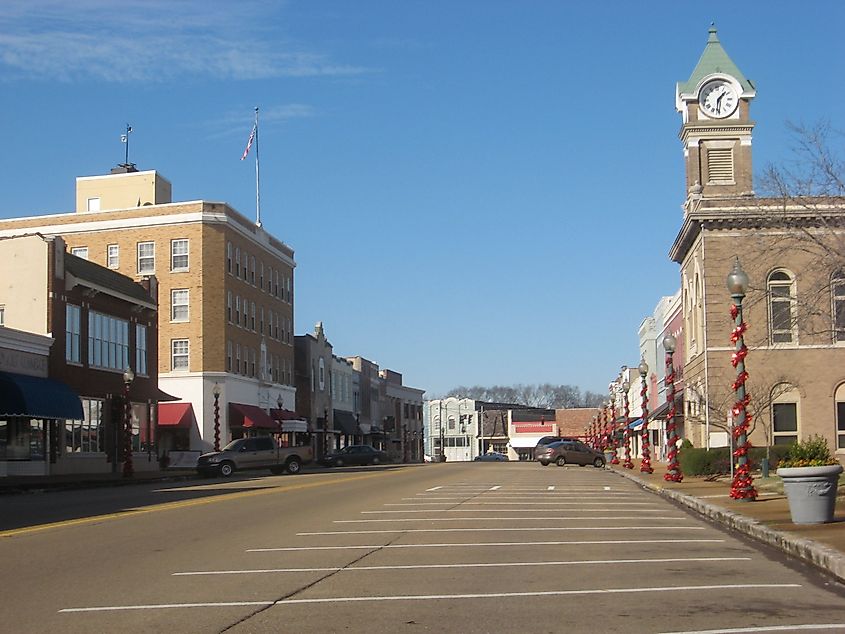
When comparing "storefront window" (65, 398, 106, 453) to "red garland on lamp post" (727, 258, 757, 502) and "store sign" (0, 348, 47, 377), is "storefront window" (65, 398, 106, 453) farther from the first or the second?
"red garland on lamp post" (727, 258, 757, 502)

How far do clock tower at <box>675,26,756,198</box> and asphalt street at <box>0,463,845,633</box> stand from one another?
34.7 m

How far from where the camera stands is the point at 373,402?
360ft

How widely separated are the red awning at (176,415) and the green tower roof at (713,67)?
109ft

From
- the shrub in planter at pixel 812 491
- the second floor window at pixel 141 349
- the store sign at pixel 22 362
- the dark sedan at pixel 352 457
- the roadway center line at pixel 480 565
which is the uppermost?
the second floor window at pixel 141 349

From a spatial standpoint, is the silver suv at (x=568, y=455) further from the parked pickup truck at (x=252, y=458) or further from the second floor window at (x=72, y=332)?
the second floor window at (x=72, y=332)

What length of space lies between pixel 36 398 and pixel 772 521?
31.4 metres

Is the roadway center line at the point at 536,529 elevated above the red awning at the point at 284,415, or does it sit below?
below

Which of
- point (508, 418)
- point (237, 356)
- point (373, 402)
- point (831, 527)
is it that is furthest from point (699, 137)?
point (508, 418)

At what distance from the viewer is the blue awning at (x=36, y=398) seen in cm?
3991

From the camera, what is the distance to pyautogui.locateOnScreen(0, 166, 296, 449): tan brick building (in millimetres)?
65062

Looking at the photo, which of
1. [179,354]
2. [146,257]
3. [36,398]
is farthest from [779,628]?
[146,257]

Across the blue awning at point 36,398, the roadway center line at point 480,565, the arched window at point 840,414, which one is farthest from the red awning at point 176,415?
the roadway center line at point 480,565

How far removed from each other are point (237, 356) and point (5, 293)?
23260 mm

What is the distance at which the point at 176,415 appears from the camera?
2527 inches
